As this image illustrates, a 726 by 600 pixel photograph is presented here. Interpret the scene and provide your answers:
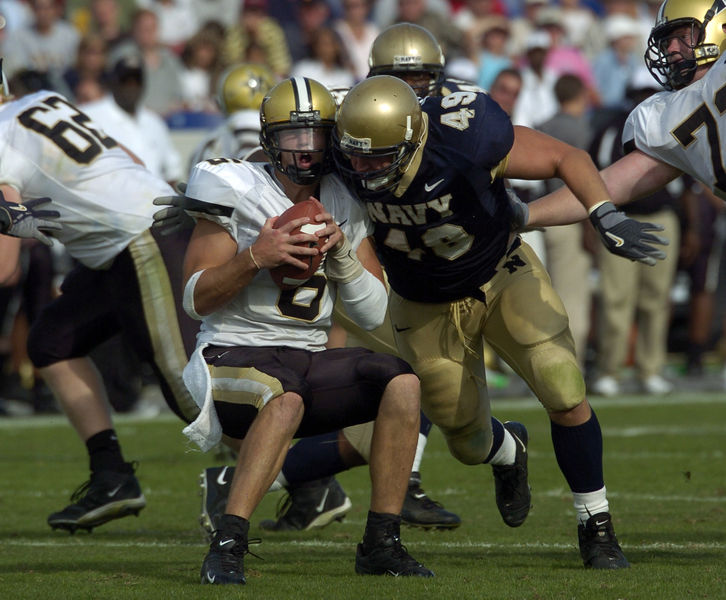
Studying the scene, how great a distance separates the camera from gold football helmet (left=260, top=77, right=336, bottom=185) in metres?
4.11

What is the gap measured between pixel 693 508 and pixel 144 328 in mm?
2287

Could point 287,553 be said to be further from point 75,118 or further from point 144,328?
point 75,118

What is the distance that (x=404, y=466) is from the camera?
A: 13.3 feet

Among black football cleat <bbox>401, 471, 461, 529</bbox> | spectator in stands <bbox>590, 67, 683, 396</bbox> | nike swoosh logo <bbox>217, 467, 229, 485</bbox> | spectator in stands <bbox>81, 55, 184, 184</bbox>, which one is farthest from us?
spectator in stands <bbox>590, 67, 683, 396</bbox>

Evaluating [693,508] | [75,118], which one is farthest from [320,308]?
[693,508]

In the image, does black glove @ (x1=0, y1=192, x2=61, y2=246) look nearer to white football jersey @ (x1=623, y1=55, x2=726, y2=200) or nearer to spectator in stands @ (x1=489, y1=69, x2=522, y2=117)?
white football jersey @ (x1=623, y1=55, x2=726, y2=200)

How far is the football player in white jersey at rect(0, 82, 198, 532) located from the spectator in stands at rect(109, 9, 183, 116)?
5815mm

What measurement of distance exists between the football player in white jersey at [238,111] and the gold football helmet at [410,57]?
93cm

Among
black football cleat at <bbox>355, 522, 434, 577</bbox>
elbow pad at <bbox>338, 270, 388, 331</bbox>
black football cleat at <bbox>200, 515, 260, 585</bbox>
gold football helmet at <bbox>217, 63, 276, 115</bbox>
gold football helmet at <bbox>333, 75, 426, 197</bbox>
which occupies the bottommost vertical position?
black football cleat at <bbox>355, 522, 434, 577</bbox>

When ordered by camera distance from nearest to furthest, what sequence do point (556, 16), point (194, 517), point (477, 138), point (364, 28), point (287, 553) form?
point (477, 138) → point (287, 553) → point (194, 517) → point (364, 28) → point (556, 16)

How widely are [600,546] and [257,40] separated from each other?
26.2 feet

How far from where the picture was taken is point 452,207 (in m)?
4.30

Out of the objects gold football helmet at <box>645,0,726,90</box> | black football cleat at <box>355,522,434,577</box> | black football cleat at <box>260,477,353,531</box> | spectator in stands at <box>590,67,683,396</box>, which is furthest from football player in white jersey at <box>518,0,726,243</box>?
spectator in stands at <box>590,67,683,396</box>

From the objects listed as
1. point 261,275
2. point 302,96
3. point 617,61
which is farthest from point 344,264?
point 617,61
